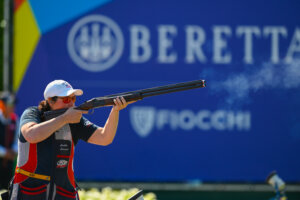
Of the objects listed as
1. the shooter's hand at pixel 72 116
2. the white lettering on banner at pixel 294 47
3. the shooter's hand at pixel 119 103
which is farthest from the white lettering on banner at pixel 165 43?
the shooter's hand at pixel 72 116

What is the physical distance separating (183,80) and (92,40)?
4.94 ft

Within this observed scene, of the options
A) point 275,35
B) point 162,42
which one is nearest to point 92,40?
point 162,42

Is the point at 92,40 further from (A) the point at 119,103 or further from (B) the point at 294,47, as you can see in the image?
(A) the point at 119,103

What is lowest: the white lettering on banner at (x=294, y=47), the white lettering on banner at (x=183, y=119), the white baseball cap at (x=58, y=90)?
the white lettering on banner at (x=183, y=119)

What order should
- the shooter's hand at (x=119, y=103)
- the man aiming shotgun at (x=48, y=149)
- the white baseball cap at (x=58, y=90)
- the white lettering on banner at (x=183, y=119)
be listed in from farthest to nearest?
the white lettering on banner at (x=183, y=119)
the shooter's hand at (x=119, y=103)
the white baseball cap at (x=58, y=90)
the man aiming shotgun at (x=48, y=149)

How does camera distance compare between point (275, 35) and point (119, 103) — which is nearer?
point (119, 103)

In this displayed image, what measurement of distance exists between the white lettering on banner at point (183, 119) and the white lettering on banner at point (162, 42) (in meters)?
0.76

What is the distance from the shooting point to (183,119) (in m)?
8.27

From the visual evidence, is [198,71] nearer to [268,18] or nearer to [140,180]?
[268,18]

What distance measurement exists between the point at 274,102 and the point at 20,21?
13.2 ft

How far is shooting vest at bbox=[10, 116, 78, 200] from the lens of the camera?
12.6ft

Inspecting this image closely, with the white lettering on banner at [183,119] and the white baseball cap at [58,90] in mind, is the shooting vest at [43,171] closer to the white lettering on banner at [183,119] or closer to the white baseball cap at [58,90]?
the white baseball cap at [58,90]

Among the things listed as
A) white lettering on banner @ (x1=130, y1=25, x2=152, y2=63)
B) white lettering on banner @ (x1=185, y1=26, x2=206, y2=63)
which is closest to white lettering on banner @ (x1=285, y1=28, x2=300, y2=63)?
white lettering on banner @ (x1=185, y1=26, x2=206, y2=63)

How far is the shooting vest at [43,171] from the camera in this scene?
12.6ft
